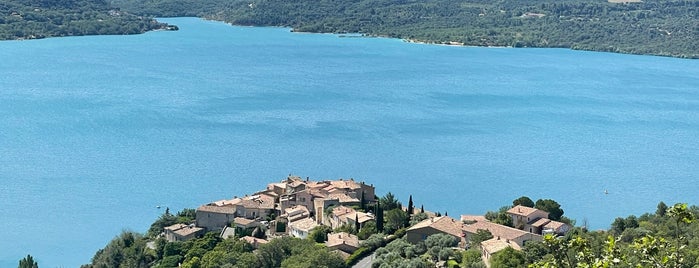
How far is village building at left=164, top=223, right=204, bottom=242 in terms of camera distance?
27.5 m

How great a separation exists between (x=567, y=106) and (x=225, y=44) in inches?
1965

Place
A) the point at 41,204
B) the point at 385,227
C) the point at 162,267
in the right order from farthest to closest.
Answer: the point at 41,204
the point at 385,227
the point at 162,267

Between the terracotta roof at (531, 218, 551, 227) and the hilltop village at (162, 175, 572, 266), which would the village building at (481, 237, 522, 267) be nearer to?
the hilltop village at (162, 175, 572, 266)

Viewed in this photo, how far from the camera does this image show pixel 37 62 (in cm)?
7900

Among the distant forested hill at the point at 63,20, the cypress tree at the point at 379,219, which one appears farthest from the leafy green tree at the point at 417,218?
the distant forested hill at the point at 63,20

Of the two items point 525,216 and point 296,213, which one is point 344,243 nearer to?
point 296,213

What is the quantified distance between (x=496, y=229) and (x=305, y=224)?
6037mm

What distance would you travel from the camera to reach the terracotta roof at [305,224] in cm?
2762

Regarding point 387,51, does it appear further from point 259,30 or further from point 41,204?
point 41,204

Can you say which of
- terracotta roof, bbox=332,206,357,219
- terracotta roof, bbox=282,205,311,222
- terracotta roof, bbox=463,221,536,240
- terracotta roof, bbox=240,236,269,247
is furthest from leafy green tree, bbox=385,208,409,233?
terracotta roof, bbox=240,236,269,247

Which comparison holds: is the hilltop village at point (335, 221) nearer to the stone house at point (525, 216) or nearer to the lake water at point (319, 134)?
the stone house at point (525, 216)

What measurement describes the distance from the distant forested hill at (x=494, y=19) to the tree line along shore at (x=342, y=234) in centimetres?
7747

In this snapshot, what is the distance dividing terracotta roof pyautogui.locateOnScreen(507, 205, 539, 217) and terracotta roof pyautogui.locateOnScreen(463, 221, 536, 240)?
5.15ft

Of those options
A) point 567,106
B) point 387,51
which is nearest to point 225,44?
point 387,51
